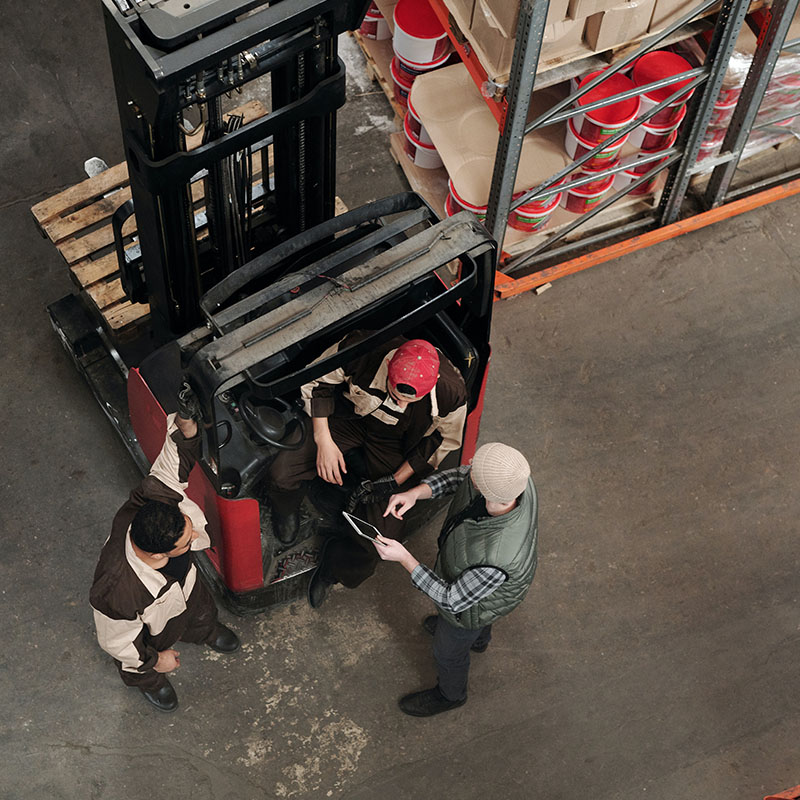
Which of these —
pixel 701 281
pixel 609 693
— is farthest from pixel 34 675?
pixel 701 281

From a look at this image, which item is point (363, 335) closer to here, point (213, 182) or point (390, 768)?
point (213, 182)

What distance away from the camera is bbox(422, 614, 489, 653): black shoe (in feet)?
17.2

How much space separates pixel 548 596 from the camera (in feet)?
17.9

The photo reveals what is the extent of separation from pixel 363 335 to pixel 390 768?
2039 millimetres

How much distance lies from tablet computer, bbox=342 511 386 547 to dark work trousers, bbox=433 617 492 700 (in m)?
0.51

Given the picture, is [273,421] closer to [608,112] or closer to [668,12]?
[608,112]

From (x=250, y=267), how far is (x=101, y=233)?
1.69 m

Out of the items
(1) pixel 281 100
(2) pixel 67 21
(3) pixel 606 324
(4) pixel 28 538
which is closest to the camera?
(1) pixel 281 100

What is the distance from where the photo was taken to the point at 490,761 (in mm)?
5012

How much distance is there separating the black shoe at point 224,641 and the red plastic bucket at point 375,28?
3700 millimetres

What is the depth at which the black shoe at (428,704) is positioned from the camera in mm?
5035

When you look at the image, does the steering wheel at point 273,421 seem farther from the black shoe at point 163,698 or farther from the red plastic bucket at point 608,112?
the red plastic bucket at point 608,112

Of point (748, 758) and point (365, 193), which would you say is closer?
point (748, 758)

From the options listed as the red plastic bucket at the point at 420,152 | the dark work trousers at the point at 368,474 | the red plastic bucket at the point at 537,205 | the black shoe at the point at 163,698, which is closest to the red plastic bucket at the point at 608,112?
the red plastic bucket at the point at 537,205
